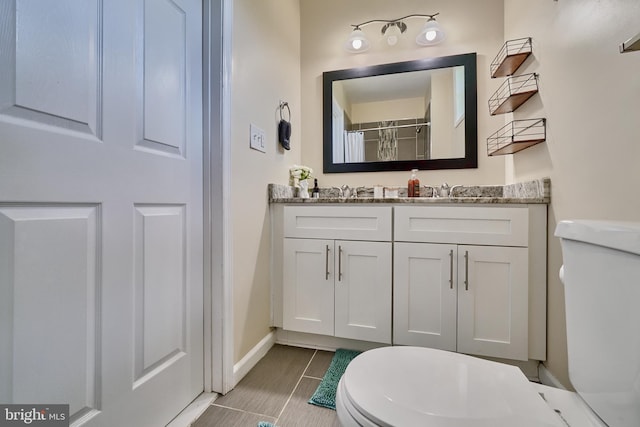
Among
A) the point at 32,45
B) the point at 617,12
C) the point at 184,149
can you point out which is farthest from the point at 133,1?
the point at 617,12

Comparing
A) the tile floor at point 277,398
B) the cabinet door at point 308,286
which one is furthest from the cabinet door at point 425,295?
the tile floor at point 277,398

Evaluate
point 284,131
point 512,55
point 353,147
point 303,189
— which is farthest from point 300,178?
point 512,55

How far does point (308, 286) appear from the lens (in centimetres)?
151

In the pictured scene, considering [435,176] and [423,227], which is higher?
[435,176]

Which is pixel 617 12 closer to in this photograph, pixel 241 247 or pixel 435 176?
pixel 435 176

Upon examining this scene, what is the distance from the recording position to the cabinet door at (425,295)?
4.27ft

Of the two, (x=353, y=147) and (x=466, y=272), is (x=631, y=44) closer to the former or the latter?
(x=466, y=272)

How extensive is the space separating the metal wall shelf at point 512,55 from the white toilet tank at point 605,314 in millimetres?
A: 1139

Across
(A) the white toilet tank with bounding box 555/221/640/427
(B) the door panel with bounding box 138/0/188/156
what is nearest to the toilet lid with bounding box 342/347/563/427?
(A) the white toilet tank with bounding box 555/221/640/427

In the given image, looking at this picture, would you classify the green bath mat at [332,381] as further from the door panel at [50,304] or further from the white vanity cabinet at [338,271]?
the door panel at [50,304]

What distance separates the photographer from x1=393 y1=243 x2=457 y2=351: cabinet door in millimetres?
1302

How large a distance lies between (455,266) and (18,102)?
1.59 metres

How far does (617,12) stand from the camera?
78cm

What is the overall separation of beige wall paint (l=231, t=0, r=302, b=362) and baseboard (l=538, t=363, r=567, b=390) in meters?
1.35
